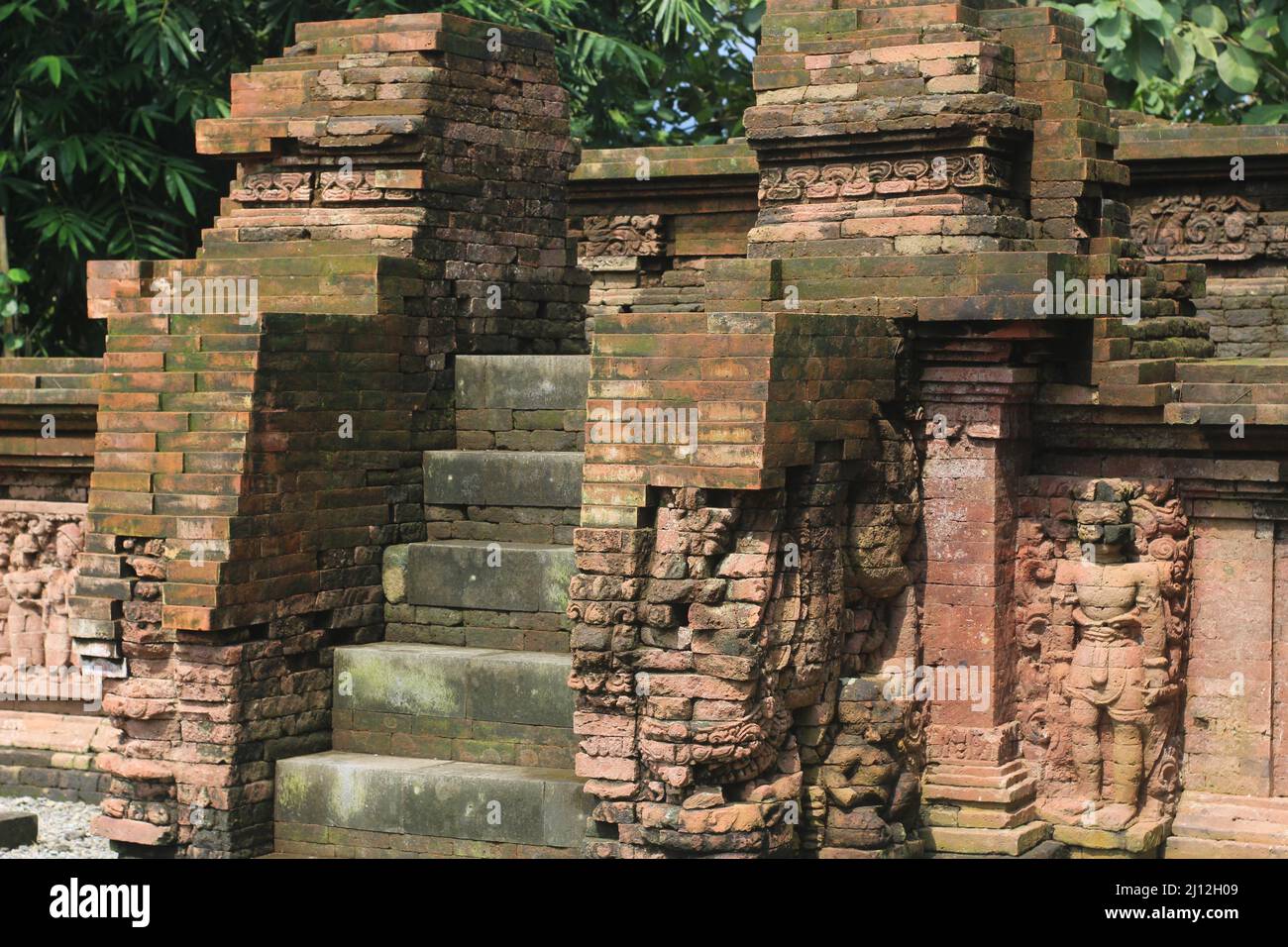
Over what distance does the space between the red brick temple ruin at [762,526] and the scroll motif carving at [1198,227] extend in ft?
7.37

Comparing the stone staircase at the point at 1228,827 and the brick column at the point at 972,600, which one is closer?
the stone staircase at the point at 1228,827

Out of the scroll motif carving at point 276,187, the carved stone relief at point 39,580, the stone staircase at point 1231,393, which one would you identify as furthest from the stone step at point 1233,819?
the carved stone relief at point 39,580

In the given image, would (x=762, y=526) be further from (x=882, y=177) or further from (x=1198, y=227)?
(x=1198, y=227)

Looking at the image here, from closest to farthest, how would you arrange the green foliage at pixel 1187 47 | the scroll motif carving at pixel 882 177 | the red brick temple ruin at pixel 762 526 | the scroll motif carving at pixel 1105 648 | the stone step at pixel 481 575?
1. the red brick temple ruin at pixel 762 526
2. the scroll motif carving at pixel 1105 648
3. the scroll motif carving at pixel 882 177
4. the stone step at pixel 481 575
5. the green foliage at pixel 1187 47

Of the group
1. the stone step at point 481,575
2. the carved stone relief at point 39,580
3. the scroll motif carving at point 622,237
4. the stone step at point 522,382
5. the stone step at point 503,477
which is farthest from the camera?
the scroll motif carving at point 622,237

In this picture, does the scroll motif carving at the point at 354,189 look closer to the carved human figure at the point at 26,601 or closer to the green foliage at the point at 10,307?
the carved human figure at the point at 26,601

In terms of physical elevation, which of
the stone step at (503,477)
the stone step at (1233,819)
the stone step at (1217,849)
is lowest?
the stone step at (1217,849)

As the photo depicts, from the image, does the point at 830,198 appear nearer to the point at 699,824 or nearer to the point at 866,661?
the point at 866,661

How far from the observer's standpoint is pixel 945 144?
33.6ft

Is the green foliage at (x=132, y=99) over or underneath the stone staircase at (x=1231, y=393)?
over

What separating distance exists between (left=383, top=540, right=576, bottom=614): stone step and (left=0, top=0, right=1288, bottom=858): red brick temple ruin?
0.02 meters

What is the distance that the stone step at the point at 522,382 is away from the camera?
11.1 meters

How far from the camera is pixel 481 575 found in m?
10.8

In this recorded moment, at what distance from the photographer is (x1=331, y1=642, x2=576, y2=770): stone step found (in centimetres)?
1012
